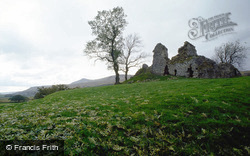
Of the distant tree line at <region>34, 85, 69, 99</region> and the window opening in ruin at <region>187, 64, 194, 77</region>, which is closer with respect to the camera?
the window opening in ruin at <region>187, 64, 194, 77</region>

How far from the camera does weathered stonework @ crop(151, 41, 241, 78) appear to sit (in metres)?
26.7

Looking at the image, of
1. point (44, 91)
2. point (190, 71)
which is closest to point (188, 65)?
point (190, 71)

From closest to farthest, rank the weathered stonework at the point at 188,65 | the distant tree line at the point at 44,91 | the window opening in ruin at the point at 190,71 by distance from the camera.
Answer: the weathered stonework at the point at 188,65 → the window opening in ruin at the point at 190,71 → the distant tree line at the point at 44,91

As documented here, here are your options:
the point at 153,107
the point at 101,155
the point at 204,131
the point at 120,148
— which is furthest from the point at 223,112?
the point at 101,155

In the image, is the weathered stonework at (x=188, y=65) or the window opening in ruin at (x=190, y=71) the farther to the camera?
the window opening in ruin at (x=190, y=71)

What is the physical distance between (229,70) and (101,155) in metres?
35.2

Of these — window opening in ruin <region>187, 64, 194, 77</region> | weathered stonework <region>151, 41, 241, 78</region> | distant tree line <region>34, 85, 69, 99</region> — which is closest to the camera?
weathered stonework <region>151, 41, 241, 78</region>

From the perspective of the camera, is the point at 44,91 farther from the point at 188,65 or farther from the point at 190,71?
the point at 190,71

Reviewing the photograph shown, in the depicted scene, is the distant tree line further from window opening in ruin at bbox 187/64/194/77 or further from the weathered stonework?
window opening in ruin at bbox 187/64/194/77

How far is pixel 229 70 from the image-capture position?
26000 mm

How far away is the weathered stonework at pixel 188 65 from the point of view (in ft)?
87.6

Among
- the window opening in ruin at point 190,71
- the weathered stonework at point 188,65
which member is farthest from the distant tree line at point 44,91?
the window opening in ruin at point 190,71

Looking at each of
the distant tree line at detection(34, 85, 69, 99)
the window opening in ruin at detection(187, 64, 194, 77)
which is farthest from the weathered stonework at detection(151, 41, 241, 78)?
the distant tree line at detection(34, 85, 69, 99)

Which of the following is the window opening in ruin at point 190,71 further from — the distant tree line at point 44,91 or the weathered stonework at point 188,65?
the distant tree line at point 44,91
